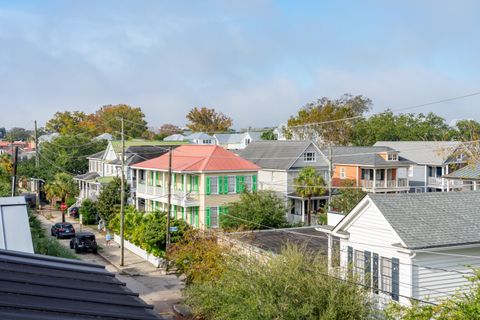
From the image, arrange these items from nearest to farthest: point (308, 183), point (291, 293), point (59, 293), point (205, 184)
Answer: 1. point (59, 293)
2. point (291, 293)
3. point (205, 184)
4. point (308, 183)

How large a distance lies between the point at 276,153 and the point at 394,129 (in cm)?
3604

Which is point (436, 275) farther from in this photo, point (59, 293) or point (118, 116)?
point (118, 116)

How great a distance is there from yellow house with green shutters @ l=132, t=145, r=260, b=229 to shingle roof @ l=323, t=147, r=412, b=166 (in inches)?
641

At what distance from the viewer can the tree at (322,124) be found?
76.9 m

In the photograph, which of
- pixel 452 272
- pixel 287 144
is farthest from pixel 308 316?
pixel 287 144

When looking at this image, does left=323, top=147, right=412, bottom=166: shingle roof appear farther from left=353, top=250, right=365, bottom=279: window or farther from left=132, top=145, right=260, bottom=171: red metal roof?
left=353, top=250, right=365, bottom=279: window

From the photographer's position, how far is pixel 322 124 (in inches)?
3000

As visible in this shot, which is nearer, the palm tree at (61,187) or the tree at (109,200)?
the tree at (109,200)

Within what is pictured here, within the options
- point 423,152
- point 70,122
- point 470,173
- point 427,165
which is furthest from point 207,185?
point 70,122

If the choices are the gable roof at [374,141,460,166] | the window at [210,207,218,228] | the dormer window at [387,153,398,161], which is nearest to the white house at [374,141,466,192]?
the gable roof at [374,141,460,166]

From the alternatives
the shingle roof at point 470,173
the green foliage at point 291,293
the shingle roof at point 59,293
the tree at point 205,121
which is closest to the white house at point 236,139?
the tree at point 205,121

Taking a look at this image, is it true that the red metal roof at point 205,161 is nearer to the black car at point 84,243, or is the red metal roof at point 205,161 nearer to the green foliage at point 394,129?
the black car at point 84,243

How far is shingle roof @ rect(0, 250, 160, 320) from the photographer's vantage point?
5.05m

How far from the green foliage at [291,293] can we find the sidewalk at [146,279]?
816cm
